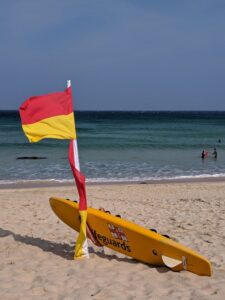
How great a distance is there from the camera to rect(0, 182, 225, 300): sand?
5.81m

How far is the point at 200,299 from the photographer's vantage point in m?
5.46

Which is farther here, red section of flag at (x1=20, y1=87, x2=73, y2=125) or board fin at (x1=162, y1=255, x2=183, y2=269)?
red section of flag at (x1=20, y1=87, x2=73, y2=125)

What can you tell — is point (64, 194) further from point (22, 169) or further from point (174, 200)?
point (22, 169)

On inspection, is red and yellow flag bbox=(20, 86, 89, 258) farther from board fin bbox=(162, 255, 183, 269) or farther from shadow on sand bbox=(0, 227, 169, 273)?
board fin bbox=(162, 255, 183, 269)

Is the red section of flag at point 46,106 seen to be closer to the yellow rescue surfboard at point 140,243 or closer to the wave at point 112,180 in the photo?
the yellow rescue surfboard at point 140,243

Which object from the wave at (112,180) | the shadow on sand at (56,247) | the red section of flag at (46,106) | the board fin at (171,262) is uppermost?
the red section of flag at (46,106)

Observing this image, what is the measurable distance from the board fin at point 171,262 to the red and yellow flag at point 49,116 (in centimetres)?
223

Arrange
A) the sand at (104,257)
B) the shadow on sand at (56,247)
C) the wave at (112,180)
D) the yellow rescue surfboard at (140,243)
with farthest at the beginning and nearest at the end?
1. the wave at (112,180)
2. the shadow on sand at (56,247)
3. the yellow rescue surfboard at (140,243)
4. the sand at (104,257)

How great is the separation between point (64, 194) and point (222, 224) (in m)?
7.20

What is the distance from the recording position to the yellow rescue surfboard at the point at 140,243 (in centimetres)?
641

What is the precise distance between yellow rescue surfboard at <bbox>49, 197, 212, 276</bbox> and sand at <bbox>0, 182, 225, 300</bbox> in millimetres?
136

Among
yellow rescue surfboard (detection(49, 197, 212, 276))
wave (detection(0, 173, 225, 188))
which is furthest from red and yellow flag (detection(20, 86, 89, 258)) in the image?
wave (detection(0, 173, 225, 188))

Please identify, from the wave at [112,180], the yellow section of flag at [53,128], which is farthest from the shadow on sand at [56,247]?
the wave at [112,180]

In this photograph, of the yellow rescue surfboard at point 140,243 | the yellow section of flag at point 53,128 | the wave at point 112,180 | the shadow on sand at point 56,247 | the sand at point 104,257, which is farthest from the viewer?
the wave at point 112,180
